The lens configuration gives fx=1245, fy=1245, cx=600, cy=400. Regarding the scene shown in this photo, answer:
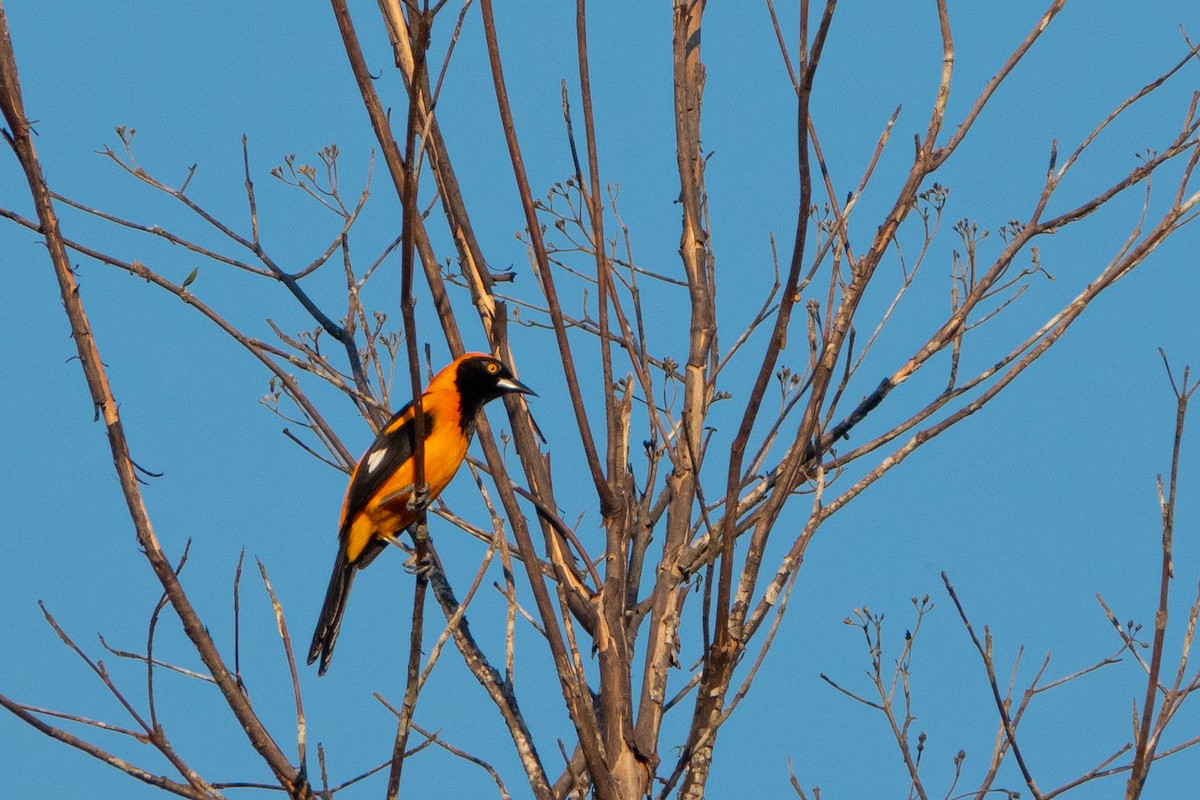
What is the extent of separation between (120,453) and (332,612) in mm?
2629

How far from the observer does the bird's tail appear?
18.7 ft

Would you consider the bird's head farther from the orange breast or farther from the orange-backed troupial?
the orange breast

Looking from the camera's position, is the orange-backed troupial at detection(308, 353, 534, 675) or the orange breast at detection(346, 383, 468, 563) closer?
the orange-backed troupial at detection(308, 353, 534, 675)

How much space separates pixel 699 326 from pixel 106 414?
1.86 meters

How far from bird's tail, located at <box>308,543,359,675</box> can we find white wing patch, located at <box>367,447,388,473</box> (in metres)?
0.55

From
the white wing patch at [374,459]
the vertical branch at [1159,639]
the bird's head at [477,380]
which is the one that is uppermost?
the bird's head at [477,380]

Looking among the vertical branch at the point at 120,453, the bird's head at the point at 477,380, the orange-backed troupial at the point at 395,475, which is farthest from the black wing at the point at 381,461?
the vertical branch at the point at 120,453

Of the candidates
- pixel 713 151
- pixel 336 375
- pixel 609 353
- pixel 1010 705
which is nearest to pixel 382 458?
pixel 336 375

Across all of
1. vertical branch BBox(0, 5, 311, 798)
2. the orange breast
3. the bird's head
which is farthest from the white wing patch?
vertical branch BBox(0, 5, 311, 798)

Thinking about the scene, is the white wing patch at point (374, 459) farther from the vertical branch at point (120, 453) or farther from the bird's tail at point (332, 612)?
the vertical branch at point (120, 453)

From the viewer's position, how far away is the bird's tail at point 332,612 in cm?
571

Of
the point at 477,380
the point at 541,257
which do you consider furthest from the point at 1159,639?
the point at 477,380

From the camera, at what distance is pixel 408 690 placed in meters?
3.21

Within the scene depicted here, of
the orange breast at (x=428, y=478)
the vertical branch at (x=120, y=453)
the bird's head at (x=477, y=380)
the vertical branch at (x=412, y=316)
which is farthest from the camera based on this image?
the orange breast at (x=428, y=478)
